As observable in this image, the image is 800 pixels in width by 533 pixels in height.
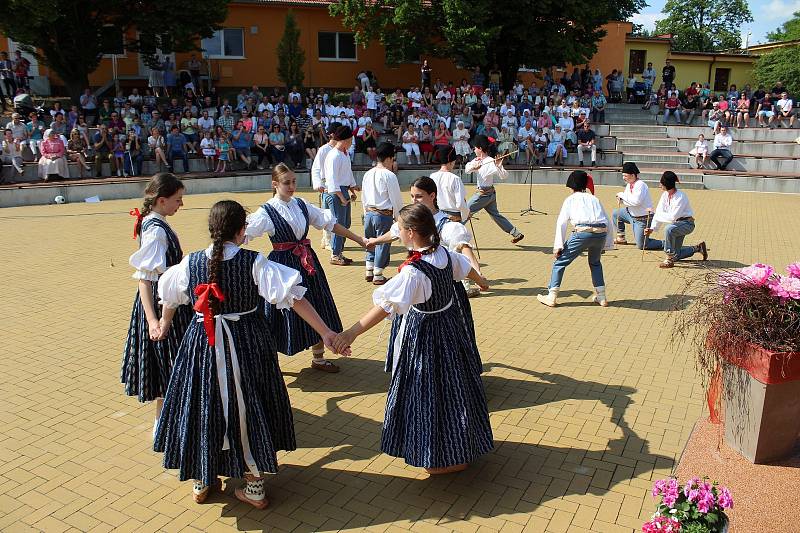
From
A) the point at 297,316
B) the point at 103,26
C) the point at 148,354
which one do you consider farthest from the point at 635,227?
the point at 103,26

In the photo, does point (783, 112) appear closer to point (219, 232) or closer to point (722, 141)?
point (722, 141)

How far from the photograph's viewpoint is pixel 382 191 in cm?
869

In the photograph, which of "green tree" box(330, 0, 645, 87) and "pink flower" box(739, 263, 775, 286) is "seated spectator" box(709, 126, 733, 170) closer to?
"green tree" box(330, 0, 645, 87)

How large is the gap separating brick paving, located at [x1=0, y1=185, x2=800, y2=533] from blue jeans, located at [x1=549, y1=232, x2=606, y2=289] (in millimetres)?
404

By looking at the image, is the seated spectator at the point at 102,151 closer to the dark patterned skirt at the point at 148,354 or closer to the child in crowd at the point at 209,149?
the child in crowd at the point at 209,149

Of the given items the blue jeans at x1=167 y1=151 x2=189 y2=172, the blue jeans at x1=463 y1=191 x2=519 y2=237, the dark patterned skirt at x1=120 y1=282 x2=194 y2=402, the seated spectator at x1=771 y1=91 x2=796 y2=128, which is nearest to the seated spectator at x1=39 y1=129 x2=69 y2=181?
the blue jeans at x1=167 y1=151 x2=189 y2=172

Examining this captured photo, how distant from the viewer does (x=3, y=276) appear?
382 inches

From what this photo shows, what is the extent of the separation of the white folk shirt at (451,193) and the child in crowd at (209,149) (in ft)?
40.9

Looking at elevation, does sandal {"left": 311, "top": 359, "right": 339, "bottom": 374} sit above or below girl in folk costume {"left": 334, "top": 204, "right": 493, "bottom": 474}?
below

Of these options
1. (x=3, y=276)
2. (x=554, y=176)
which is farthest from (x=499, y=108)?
(x=3, y=276)

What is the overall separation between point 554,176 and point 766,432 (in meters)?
16.4

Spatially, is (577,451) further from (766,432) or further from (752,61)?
(752,61)

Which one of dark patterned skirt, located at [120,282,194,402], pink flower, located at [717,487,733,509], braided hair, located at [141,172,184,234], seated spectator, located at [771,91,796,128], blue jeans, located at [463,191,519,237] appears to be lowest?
pink flower, located at [717,487,733,509]

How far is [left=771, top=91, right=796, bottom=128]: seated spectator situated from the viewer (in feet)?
76.5
